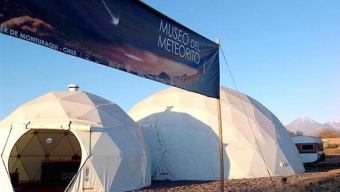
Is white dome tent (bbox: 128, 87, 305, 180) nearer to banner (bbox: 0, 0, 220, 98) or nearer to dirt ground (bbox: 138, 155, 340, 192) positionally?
dirt ground (bbox: 138, 155, 340, 192)

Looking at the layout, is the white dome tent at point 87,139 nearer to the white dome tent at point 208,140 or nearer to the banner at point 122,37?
the white dome tent at point 208,140

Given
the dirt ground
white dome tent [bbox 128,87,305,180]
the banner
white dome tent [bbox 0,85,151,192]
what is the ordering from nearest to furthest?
the banner → white dome tent [bbox 0,85,151,192] → the dirt ground → white dome tent [bbox 128,87,305,180]

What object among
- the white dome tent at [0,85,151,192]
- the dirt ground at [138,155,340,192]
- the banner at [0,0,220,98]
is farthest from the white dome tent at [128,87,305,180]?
the banner at [0,0,220,98]

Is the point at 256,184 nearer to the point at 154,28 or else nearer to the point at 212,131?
the point at 212,131

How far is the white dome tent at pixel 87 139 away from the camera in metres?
10.6

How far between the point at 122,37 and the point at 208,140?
38.3 feet

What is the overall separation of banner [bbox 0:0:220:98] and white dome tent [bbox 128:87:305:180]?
9417 mm

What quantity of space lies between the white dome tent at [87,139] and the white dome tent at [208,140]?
2.69 m

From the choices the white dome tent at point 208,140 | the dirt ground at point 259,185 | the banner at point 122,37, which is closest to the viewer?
the banner at point 122,37

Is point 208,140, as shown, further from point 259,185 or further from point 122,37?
point 122,37

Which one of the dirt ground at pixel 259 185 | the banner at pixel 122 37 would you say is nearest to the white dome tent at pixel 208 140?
the dirt ground at pixel 259 185

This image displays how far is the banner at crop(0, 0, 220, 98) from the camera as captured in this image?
3.66m

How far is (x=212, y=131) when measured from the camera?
16.0m

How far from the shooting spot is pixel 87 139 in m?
10.8
